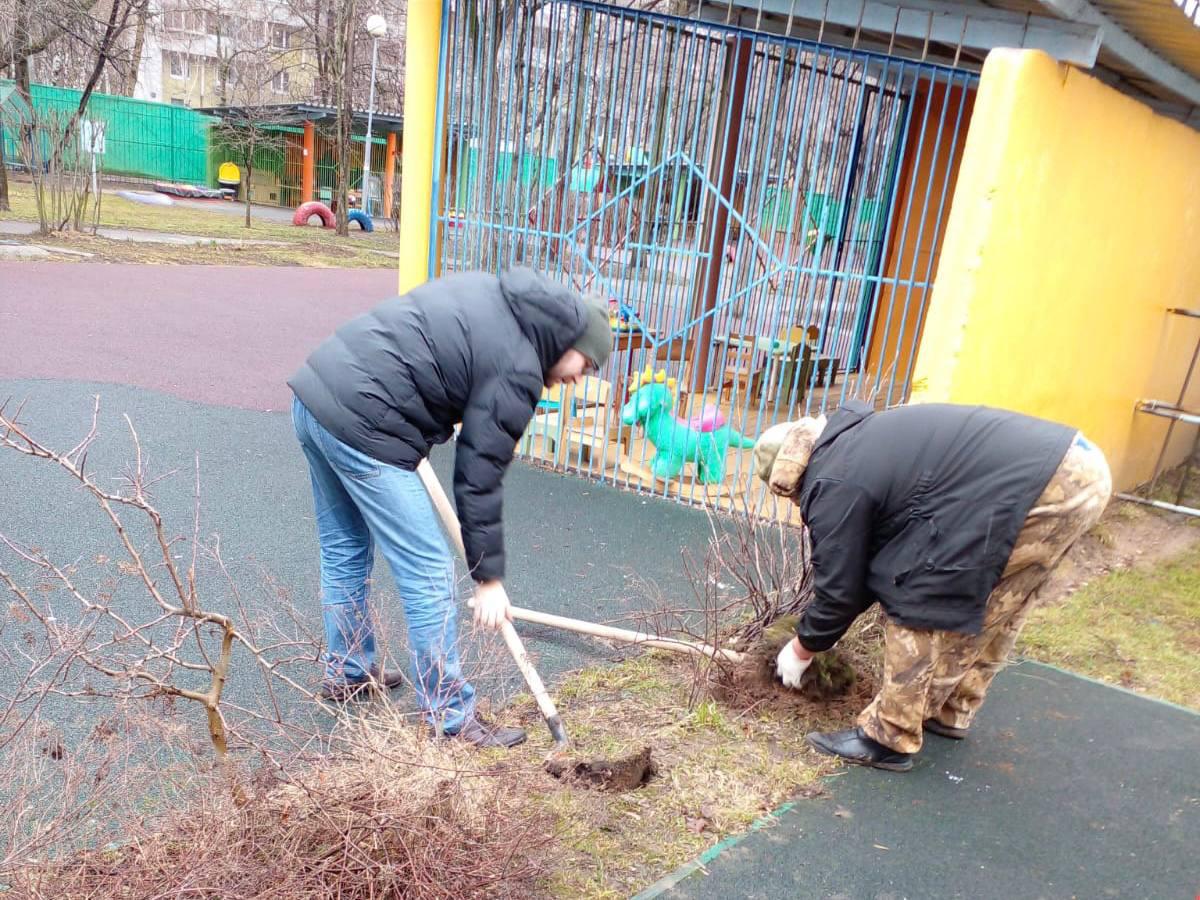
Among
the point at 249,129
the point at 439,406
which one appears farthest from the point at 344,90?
the point at 439,406

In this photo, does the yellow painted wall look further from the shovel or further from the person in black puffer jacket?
the shovel

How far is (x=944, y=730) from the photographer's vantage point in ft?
11.3

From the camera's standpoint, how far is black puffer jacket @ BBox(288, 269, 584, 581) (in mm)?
2590

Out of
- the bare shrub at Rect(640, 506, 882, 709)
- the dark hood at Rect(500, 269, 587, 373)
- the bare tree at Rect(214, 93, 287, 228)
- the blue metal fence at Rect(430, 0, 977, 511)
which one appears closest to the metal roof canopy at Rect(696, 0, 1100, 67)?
the blue metal fence at Rect(430, 0, 977, 511)

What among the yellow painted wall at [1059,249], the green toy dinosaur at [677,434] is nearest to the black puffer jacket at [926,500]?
the yellow painted wall at [1059,249]

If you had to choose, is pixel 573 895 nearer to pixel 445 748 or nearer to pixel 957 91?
pixel 445 748

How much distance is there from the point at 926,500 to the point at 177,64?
5049 cm

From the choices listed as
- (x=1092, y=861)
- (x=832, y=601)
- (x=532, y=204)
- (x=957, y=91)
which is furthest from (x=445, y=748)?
(x=957, y=91)

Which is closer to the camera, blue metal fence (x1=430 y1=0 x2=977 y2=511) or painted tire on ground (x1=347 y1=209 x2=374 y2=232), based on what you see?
blue metal fence (x1=430 y1=0 x2=977 y2=511)

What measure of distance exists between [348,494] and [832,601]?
60.8 inches

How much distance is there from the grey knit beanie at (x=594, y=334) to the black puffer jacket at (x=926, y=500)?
698 mm

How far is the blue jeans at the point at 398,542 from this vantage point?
8.98 feet

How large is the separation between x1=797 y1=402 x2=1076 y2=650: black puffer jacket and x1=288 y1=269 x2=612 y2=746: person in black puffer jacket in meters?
0.78

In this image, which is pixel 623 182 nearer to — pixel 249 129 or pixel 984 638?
pixel 984 638
